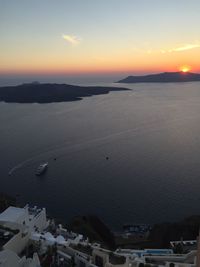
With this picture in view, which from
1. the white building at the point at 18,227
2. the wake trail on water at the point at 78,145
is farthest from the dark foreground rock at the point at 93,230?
the wake trail on water at the point at 78,145

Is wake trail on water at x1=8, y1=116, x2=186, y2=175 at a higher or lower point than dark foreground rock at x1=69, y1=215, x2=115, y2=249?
higher

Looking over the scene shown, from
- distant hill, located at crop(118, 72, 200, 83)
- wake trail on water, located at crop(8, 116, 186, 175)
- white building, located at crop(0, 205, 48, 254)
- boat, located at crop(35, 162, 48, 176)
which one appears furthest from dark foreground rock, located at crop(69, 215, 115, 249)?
distant hill, located at crop(118, 72, 200, 83)

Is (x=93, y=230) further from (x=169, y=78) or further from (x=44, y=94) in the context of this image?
(x=169, y=78)

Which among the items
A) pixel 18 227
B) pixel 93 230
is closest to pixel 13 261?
pixel 18 227

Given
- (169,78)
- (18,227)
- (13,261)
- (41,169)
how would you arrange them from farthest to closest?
(169,78) → (41,169) → (18,227) → (13,261)

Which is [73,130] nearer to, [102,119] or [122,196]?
[102,119]

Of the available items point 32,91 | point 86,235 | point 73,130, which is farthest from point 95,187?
point 32,91

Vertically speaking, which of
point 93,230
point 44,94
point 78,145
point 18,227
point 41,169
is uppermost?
point 44,94

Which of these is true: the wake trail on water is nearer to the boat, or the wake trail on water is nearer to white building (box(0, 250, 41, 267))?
the boat
